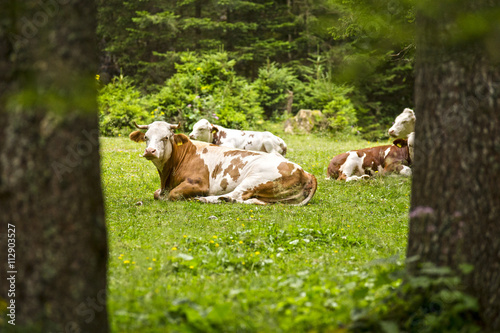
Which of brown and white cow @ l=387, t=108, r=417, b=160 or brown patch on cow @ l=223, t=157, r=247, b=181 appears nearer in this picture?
brown patch on cow @ l=223, t=157, r=247, b=181

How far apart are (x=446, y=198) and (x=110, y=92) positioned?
20.8 metres

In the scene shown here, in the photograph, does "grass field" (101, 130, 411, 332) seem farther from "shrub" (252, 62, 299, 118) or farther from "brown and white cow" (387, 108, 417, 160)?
"shrub" (252, 62, 299, 118)

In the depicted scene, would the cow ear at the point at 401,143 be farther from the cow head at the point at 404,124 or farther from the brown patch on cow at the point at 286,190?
the brown patch on cow at the point at 286,190

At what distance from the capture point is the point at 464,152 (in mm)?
3391

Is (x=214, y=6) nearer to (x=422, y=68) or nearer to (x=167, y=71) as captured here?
(x=167, y=71)

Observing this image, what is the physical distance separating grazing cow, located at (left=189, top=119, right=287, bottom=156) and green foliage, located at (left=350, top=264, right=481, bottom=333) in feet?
34.3

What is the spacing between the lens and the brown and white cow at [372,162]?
40.2 ft

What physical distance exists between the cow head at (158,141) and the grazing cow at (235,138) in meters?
3.73

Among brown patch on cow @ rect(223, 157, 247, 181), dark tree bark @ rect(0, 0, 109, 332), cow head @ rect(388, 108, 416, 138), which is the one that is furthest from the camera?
cow head @ rect(388, 108, 416, 138)

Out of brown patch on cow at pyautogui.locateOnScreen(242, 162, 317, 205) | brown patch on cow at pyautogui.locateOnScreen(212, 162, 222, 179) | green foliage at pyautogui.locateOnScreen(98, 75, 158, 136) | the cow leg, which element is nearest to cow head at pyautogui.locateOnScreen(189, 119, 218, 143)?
brown patch on cow at pyautogui.locateOnScreen(212, 162, 222, 179)

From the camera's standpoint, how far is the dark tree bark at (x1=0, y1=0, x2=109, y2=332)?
2.80m

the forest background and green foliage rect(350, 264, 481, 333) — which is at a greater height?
the forest background

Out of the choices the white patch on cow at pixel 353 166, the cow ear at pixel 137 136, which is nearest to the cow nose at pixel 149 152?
the cow ear at pixel 137 136

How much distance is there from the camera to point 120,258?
5227mm
